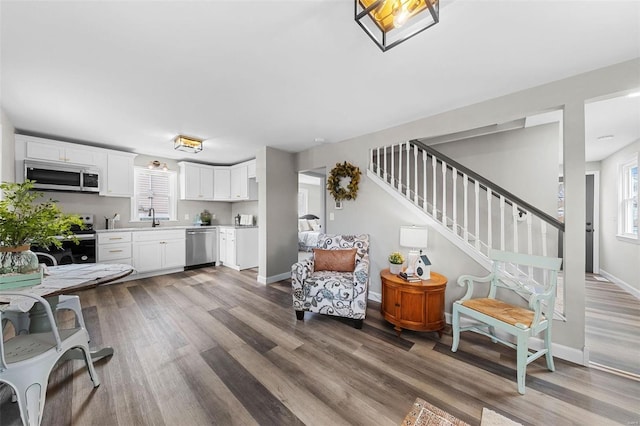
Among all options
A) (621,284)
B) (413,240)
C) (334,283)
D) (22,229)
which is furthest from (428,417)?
(621,284)

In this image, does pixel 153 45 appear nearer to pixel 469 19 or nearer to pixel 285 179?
pixel 469 19


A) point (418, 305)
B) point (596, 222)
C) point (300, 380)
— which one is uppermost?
point (596, 222)

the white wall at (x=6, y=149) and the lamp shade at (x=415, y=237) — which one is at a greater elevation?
the white wall at (x=6, y=149)

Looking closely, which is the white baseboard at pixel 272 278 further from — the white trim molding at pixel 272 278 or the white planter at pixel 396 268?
the white planter at pixel 396 268

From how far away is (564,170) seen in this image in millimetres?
2072

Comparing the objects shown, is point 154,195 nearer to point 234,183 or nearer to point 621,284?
point 234,183

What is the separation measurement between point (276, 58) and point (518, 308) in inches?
113

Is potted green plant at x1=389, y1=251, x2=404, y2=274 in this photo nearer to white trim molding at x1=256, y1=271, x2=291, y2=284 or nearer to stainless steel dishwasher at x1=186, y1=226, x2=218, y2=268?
white trim molding at x1=256, y1=271, x2=291, y2=284

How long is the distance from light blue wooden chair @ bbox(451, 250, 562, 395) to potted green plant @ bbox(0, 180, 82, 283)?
318cm

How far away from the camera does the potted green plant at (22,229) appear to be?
158cm

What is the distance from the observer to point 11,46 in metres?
1.68

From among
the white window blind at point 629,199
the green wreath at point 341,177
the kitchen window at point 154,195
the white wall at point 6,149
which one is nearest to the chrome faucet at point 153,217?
the kitchen window at point 154,195

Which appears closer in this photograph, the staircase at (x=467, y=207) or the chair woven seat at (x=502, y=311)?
the chair woven seat at (x=502, y=311)

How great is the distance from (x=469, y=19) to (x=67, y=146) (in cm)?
551
